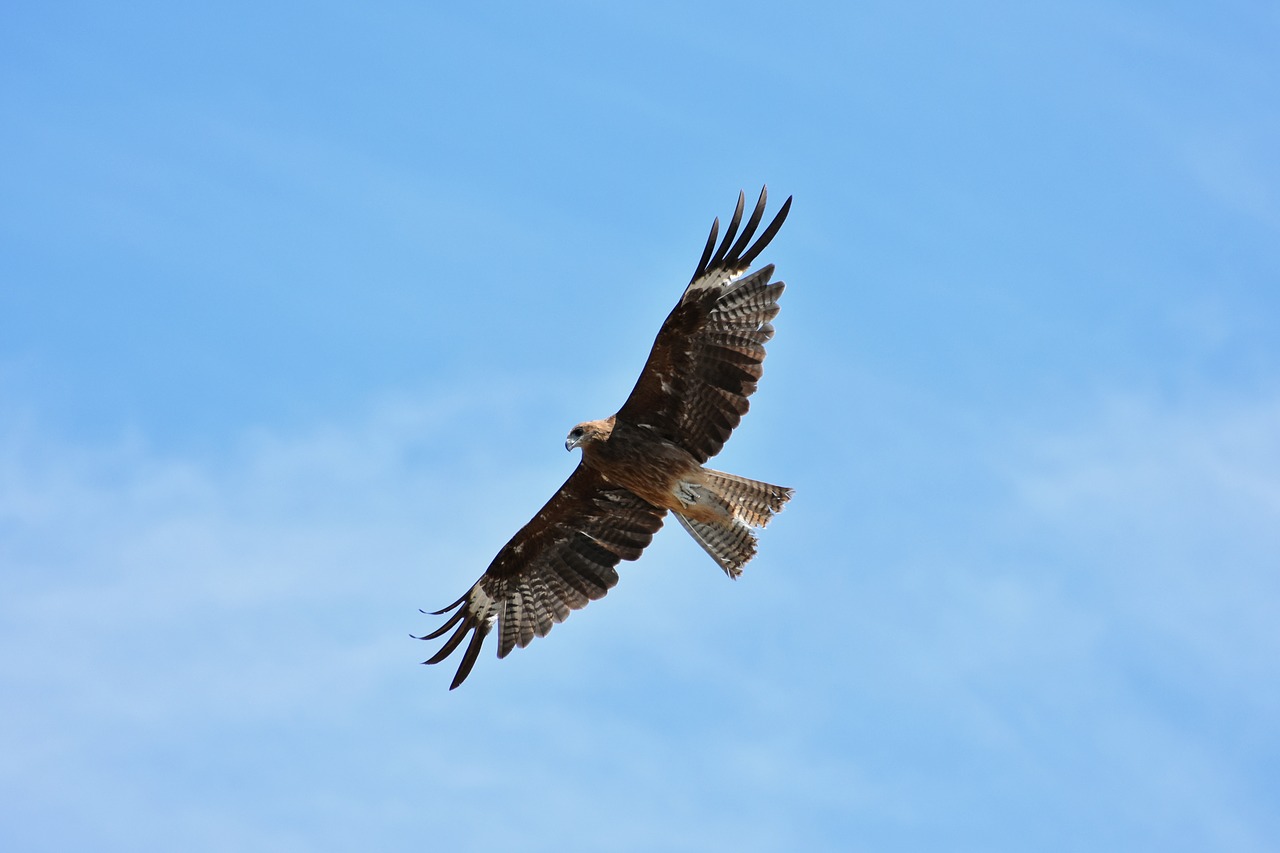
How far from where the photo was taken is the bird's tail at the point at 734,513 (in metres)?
12.7

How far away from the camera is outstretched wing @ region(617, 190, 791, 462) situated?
12.1 metres

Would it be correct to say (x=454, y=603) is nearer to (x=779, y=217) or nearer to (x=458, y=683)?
(x=458, y=683)

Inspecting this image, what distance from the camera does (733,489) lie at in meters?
12.7

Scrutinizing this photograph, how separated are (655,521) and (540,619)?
4.26 ft

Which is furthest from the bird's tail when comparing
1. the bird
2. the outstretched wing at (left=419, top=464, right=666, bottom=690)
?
the outstretched wing at (left=419, top=464, right=666, bottom=690)

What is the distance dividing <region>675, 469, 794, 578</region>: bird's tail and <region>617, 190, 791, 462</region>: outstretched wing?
0.36 meters

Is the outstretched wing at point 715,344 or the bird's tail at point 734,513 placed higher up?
the outstretched wing at point 715,344

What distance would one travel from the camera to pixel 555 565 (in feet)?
45.2

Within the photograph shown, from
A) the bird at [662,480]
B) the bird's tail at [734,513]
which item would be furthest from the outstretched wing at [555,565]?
the bird's tail at [734,513]

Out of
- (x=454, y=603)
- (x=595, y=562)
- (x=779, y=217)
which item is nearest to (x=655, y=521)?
(x=595, y=562)

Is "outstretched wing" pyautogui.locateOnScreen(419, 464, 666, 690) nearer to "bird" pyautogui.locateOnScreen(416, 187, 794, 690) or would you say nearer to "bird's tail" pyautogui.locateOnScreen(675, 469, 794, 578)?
"bird" pyautogui.locateOnScreen(416, 187, 794, 690)

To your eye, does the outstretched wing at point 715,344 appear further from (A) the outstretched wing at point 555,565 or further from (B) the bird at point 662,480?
→ (A) the outstretched wing at point 555,565

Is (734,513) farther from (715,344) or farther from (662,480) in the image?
(715,344)

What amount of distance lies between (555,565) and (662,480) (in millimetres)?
1670
